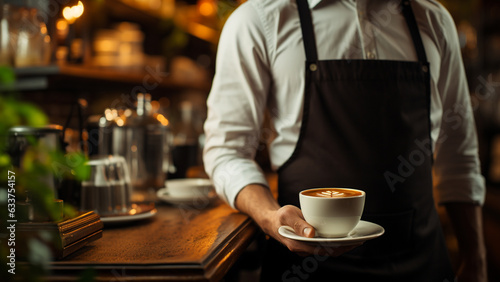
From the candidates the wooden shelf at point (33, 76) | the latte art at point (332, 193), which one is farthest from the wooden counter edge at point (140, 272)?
the wooden shelf at point (33, 76)

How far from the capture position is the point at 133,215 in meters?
1.22

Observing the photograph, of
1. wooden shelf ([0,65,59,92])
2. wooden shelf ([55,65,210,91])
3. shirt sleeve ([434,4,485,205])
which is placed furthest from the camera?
wooden shelf ([55,65,210,91])

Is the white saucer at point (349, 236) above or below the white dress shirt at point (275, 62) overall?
below

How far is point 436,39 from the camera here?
1392mm

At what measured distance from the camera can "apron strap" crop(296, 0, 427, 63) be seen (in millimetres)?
1265

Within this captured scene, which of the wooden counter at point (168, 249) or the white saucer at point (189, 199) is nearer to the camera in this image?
the wooden counter at point (168, 249)

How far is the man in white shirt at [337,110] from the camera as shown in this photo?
123 centimetres

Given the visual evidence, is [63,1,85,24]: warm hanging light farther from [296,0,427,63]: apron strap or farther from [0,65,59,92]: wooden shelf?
[296,0,427,63]: apron strap

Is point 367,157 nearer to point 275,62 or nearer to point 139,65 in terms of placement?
point 275,62

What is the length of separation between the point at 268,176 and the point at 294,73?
43.9 inches

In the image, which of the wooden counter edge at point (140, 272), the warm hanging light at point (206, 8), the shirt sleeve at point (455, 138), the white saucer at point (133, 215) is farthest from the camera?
the warm hanging light at point (206, 8)

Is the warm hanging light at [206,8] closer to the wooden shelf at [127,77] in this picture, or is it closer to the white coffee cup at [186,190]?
the wooden shelf at [127,77]

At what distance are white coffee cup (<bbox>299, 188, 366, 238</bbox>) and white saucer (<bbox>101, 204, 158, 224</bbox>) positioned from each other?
1.60ft

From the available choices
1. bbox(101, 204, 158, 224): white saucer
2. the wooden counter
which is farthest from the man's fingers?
bbox(101, 204, 158, 224): white saucer
